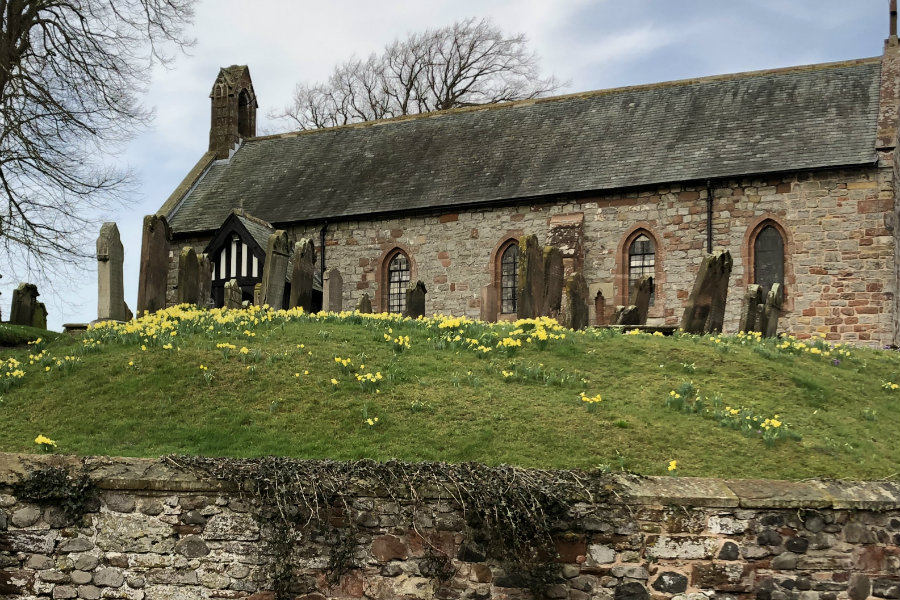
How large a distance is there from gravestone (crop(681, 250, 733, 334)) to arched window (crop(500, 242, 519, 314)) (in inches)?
436

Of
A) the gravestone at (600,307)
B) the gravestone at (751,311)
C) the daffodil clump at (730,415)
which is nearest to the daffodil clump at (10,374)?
the daffodil clump at (730,415)

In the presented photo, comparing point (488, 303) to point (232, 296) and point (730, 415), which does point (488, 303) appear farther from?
point (730, 415)

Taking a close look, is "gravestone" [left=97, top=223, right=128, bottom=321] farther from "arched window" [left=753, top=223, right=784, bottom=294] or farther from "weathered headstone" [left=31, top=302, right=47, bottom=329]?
"arched window" [left=753, top=223, right=784, bottom=294]

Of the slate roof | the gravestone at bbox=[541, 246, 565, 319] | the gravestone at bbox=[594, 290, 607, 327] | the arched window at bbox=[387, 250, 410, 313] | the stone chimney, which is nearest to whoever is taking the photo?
the gravestone at bbox=[541, 246, 565, 319]

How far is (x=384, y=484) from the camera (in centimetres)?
845

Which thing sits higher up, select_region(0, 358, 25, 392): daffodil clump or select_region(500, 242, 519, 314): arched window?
select_region(500, 242, 519, 314): arched window

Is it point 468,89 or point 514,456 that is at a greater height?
point 468,89

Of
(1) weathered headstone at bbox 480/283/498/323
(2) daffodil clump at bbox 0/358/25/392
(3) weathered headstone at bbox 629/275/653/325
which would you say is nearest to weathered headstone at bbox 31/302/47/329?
(2) daffodil clump at bbox 0/358/25/392

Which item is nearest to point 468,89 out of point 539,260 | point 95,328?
point 539,260

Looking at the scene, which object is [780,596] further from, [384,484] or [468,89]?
[468,89]

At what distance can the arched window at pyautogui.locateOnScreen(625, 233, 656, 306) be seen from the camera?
88.4 feet

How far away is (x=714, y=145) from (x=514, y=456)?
64.1 ft

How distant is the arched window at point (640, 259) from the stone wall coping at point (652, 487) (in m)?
18.4

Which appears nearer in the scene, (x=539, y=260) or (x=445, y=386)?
(x=445, y=386)
